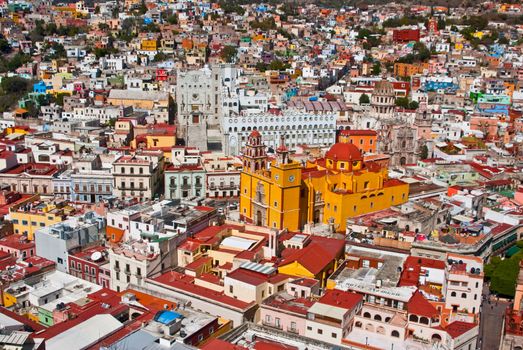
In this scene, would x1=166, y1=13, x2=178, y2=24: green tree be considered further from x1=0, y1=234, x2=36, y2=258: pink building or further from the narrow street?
the narrow street

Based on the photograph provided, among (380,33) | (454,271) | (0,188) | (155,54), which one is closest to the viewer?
(454,271)

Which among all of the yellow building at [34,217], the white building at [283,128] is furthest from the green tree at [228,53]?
the yellow building at [34,217]

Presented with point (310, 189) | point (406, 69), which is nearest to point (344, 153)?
point (310, 189)

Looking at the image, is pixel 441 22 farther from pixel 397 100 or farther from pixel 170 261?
pixel 170 261

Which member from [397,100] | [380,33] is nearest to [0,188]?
[397,100]

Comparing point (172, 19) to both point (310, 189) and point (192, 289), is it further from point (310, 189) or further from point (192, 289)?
point (192, 289)

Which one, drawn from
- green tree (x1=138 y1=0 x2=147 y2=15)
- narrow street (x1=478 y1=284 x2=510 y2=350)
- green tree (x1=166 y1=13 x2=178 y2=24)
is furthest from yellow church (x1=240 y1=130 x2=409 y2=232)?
green tree (x1=138 y1=0 x2=147 y2=15)
